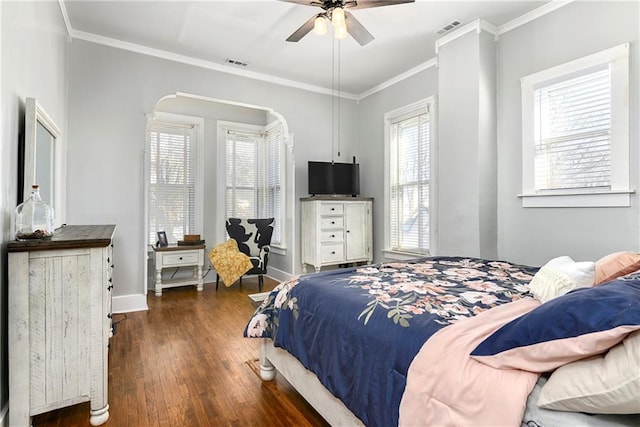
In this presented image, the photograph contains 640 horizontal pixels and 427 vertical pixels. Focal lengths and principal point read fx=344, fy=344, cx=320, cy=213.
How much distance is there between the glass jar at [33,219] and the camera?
1.82 meters

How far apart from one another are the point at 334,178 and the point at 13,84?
363 centimetres

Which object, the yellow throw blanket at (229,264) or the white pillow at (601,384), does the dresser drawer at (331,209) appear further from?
the white pillow at (601,384)

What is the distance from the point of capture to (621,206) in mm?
2605

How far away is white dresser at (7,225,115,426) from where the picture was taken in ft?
5.53

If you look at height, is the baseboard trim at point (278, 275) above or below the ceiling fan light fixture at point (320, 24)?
below

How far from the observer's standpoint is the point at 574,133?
113 inches

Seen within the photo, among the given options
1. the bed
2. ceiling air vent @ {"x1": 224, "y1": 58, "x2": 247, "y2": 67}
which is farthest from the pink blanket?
ceiling air vent @ {"x1": 224, "y1": 58, "x2": 247, "y2": 67}

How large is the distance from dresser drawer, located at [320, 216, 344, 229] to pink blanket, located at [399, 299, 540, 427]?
3.49 metres

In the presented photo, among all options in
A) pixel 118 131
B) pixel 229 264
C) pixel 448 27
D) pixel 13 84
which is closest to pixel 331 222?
pixel 229 264

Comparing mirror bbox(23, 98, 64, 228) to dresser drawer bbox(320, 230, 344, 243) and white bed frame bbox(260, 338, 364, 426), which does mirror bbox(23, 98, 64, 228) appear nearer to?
white bed frame bbox(260, 338, 364, 426)

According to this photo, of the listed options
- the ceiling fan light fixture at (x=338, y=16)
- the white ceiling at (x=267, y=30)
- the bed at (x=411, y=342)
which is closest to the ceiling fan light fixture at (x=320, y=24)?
the ceiling fan light fixture at (x=338, y=16)

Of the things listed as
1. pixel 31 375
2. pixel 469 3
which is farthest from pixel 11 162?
pixel 469 3

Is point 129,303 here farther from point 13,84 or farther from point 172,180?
point 13,84

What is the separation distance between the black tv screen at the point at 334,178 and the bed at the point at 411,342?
8.76 ft
